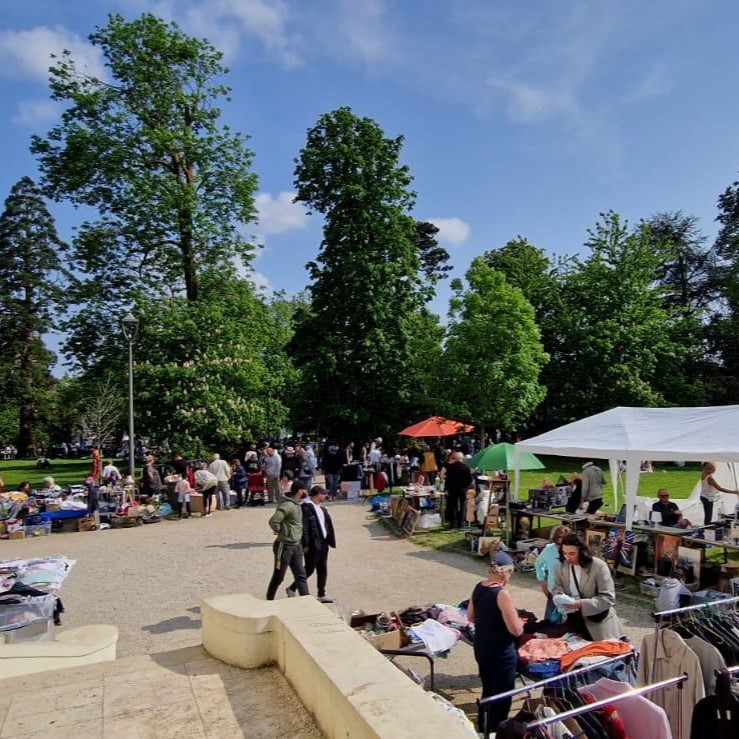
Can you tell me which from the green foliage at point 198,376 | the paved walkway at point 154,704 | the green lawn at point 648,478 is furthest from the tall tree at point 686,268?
the paved walkway at point 154,704

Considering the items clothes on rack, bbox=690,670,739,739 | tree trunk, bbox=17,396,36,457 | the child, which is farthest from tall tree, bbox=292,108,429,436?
tree trunk, bbox=17,396,36,457

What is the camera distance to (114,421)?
37.6m

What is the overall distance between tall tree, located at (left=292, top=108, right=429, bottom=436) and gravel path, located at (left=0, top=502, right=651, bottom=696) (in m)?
10.00

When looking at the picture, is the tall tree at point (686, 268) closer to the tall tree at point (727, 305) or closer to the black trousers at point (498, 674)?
the tall tree at point (727, 305)

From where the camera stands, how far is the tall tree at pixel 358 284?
26406 millimetres

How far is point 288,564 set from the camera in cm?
877

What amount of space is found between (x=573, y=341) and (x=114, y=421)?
2601cm

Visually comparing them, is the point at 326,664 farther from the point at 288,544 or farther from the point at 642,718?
the point at 288,544

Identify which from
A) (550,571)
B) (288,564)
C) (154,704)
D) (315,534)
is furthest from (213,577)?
(154,704)

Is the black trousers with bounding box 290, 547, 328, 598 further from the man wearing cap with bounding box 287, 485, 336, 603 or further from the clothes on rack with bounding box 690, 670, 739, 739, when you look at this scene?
the clothes on rack with bounding box 690, 670, 739, 739

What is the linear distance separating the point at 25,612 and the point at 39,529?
10.3 metres

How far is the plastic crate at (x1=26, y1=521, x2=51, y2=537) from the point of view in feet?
53.7

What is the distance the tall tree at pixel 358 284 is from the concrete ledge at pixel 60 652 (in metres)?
18.9

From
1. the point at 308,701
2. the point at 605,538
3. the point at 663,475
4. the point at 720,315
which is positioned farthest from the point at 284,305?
the point at 308,701
